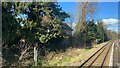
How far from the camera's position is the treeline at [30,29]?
2066 cm

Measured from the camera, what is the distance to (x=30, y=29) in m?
24.3

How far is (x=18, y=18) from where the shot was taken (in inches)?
939

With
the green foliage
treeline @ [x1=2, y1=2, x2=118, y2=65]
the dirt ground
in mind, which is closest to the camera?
the dirt ground

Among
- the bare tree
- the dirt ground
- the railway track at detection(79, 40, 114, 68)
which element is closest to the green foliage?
the bare tree

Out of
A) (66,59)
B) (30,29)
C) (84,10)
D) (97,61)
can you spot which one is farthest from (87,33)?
(97,61)

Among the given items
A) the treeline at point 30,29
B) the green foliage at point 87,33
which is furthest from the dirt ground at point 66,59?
the green foliage at point 87,33

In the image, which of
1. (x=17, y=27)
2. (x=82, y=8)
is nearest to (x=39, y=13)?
(x=17, y=27)

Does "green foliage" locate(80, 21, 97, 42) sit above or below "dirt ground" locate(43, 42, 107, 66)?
above

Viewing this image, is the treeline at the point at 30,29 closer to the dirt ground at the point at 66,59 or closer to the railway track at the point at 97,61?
the dirt ground at the point at 66,59

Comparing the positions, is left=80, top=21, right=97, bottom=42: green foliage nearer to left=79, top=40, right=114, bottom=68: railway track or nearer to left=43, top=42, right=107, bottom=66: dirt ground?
left=43, top=42, right=107, bottom=66: dirt ground

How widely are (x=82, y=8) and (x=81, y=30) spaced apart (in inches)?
244

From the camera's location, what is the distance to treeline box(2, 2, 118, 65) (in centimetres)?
2066

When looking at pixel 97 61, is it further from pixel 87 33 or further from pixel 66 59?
pixel 87 33

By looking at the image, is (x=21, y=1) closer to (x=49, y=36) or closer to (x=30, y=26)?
(x=30, y=26)
